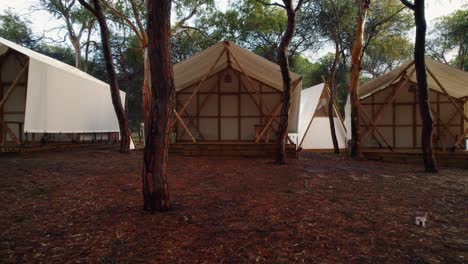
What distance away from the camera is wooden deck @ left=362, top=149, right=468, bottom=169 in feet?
26.0

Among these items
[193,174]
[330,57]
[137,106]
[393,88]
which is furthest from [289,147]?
[137,106]

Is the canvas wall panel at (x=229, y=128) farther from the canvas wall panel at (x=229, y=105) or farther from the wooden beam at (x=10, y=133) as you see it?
the wooden beam at (x=10, y=133)

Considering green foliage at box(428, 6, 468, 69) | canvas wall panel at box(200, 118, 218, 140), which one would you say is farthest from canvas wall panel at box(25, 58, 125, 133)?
green foliage at box(428, 6, 468, 69)

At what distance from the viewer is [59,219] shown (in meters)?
2.99

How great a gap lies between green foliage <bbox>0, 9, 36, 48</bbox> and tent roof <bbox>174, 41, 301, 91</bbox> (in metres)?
15.9

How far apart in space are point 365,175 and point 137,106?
2095 cm

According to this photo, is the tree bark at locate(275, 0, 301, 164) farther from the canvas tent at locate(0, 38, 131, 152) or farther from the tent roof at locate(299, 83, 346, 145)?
the canvas tent at locate(0, 38, 131, 152)

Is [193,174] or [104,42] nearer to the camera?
[193,174]

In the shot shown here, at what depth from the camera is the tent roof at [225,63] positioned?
8.53 meters

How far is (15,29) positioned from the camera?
18.9 m

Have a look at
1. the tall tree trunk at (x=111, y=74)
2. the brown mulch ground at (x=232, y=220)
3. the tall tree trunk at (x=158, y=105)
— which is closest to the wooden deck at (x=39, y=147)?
the tall tree trunk at (x=111, y=74)

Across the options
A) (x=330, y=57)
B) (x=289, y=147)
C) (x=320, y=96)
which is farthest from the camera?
(x=330, y=57)

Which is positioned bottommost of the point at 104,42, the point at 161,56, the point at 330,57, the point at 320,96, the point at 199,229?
the point at 199,229

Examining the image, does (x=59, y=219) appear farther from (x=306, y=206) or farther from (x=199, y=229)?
(x=306, y=206)
